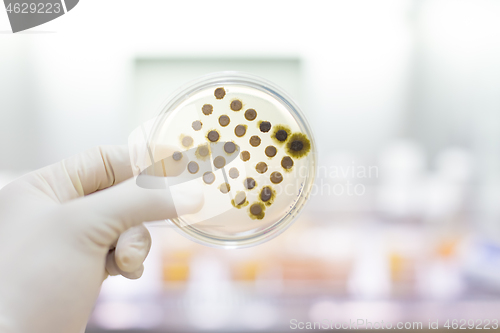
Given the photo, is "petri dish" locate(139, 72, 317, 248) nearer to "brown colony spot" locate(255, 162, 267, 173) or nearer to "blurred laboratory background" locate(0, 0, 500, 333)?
"brown colony spot" locate(255, 162, 267, 173)

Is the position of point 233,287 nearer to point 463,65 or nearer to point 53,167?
point 53,167

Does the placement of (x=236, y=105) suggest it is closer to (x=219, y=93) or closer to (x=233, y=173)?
(x=219, y=93)

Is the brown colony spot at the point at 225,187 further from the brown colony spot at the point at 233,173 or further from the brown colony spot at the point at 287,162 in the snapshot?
the brown colony spot at the point at 287,162

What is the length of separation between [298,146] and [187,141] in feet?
0.82

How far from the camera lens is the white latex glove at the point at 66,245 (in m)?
0.60

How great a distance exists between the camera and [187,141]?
2.29 feet

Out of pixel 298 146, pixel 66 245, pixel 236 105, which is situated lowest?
pixel 66 245

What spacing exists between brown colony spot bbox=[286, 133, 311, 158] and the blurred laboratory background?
1.03 meters

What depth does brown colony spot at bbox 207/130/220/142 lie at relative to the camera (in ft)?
2.28

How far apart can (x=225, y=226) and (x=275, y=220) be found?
119 millimetres

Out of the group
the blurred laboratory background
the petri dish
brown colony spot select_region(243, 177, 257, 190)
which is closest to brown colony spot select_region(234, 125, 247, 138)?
the petri dish

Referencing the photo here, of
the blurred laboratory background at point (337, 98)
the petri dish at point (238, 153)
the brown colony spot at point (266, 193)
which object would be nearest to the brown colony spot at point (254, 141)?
the petri dish at point (238, 153)

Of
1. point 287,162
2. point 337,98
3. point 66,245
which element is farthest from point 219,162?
point 337,98

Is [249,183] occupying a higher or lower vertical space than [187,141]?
lower
